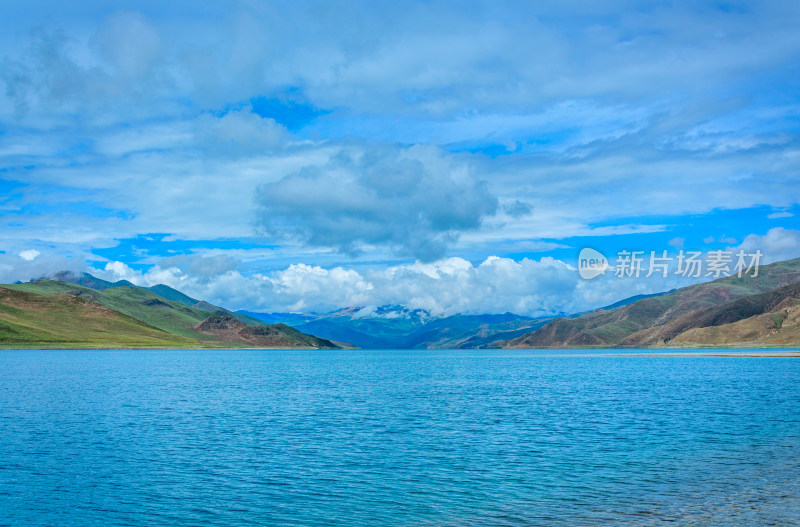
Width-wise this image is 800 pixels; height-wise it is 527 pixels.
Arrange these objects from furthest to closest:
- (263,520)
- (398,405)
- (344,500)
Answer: (398,405), (344,500), (263,520)

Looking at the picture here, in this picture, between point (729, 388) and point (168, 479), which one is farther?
point (729, 388)

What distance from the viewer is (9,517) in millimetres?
34188

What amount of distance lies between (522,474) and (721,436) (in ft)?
90.0

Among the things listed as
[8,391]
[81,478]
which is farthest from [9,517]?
[8,391]

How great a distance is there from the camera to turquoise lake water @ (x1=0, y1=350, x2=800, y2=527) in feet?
115

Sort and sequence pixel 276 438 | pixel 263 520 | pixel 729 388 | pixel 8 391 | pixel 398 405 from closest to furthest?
pixel 263 520, pixel 276 438, pixel 398 405, pixel 8 391, pixel 729 388

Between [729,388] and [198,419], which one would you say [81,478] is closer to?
[198,419]

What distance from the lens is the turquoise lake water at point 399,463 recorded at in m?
35.0

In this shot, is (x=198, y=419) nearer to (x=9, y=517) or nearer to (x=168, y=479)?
(x=168, y=479)

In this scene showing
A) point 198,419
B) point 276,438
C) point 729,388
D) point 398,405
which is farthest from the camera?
point 729,388

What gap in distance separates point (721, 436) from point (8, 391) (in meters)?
108

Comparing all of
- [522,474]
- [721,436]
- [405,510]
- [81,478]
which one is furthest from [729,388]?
[81,478]

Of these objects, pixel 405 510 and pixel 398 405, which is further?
pixel 398 405

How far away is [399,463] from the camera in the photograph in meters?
48.1
